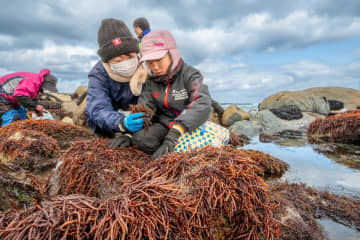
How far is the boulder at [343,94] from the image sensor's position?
54.0 feet

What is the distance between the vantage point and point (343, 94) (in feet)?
58.5

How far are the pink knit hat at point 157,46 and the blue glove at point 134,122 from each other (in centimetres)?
86

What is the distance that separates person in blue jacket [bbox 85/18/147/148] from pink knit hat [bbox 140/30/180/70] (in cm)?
84

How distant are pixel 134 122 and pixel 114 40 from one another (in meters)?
1.60

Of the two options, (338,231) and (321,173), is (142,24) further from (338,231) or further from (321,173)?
(338,231)

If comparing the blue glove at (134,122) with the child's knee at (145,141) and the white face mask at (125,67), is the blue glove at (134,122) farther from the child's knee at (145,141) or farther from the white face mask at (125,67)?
the white face mask at (125,67)

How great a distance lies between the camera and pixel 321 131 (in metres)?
8.52

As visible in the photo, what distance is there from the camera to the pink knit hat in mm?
3320

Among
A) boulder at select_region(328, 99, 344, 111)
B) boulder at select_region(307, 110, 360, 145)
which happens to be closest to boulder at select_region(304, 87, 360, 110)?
boulder at select_region(328, 99, 344, 111)

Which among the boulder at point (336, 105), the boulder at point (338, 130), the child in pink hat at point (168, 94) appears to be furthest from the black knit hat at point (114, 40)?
the boulder at point (336, 105)

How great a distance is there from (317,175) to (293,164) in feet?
2.58

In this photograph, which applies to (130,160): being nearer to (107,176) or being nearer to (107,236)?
(107,176)

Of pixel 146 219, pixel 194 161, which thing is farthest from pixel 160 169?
pixel 146 219

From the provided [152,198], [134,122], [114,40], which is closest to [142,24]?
[114,40]
